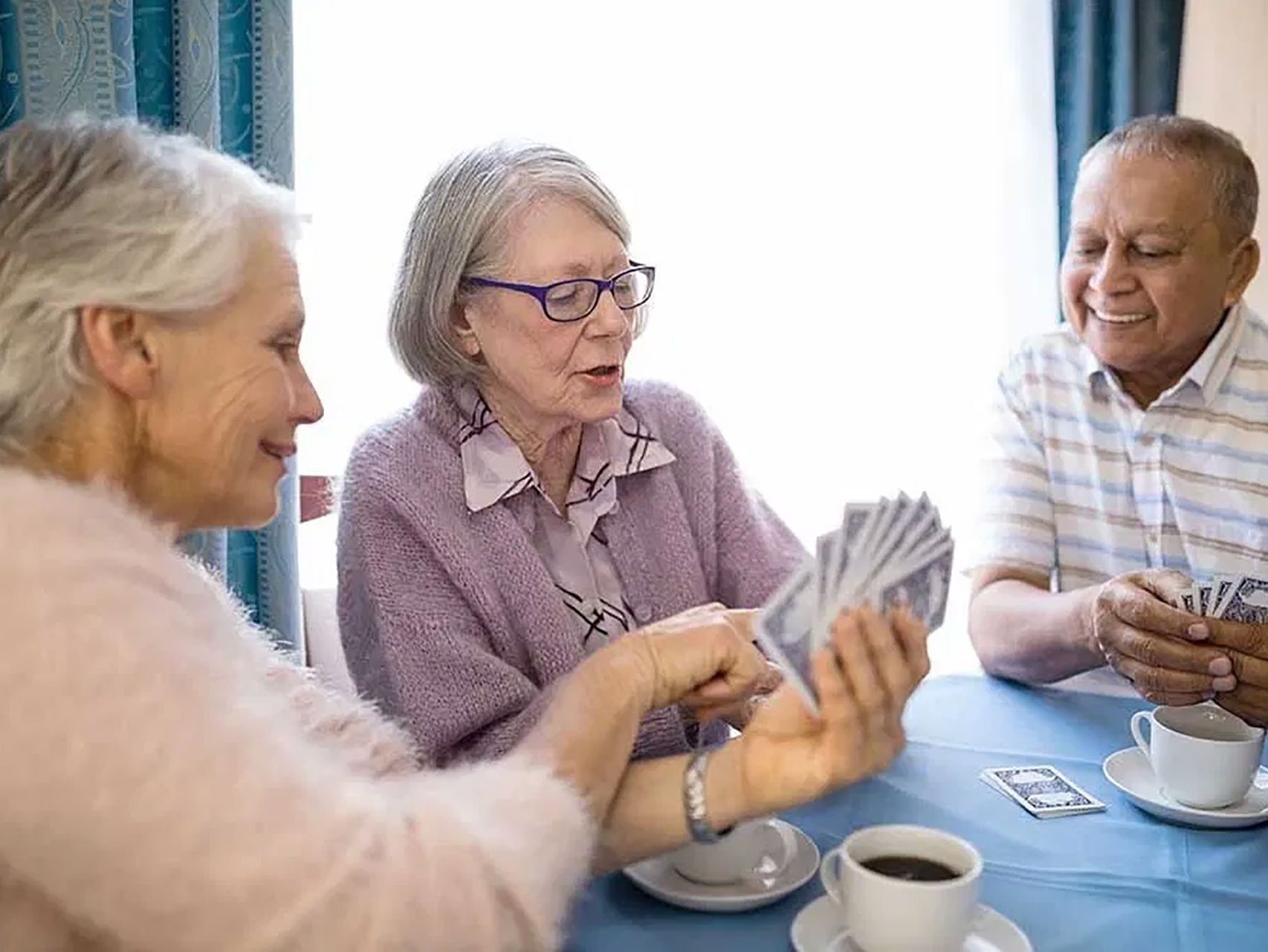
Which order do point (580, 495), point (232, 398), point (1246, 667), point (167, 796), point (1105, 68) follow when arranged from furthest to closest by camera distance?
point (1105, 68)
point (580, 495)
point (1246, 667)
point (232, 398)
point (167, 796)

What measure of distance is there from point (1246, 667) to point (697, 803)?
719 mm

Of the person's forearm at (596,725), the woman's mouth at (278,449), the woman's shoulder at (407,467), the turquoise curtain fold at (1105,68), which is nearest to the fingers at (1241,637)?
the person's forearm at (596,725)

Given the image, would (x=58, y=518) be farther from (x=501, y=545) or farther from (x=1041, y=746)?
(x=1041, y=746)

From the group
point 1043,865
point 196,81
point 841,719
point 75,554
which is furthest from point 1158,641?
point 196,81

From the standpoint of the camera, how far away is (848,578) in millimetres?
1197

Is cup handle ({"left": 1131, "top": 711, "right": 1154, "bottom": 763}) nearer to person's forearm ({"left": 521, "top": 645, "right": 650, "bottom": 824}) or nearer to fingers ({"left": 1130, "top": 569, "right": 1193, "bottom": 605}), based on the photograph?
fingers ({"left": 1130, "top": 569, "right": 1193, "bottom": 605})

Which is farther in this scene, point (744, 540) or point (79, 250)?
point (744, 540)

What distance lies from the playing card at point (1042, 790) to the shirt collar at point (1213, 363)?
0.82 meters

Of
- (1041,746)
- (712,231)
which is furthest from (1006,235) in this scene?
(1041,746)

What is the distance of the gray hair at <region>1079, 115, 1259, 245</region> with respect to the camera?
1966 millimetres

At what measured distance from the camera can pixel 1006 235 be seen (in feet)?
9.72

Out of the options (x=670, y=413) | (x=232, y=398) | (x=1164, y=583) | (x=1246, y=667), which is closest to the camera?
(x=232, y=398)

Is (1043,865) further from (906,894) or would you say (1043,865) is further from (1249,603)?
(1249,603)

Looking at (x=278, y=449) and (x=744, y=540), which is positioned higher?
(x=278, y=449)
